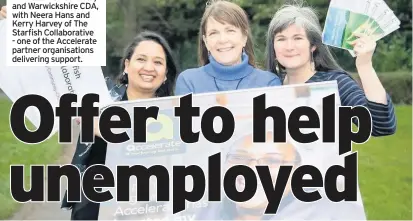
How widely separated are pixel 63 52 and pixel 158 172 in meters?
0.75

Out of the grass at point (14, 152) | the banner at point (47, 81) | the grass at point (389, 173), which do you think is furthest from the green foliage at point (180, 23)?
the grass at point (14, 152)

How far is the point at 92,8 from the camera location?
362 centimetres

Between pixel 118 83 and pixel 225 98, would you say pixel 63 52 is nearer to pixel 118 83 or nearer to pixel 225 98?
pixel 118 83

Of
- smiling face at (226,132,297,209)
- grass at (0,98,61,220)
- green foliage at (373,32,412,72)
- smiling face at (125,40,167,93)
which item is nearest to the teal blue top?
smiling face at (125,40,167,93)

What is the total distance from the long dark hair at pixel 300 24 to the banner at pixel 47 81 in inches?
32.9

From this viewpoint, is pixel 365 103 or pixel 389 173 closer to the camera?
pixel 365 103

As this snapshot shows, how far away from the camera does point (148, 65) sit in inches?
145

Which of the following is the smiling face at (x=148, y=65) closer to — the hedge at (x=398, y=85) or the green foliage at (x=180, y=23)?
the green foliage at (x=180, y=23)

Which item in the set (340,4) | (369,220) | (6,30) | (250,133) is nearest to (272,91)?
(250,133)

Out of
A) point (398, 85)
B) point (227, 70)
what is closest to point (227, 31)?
point (227, 70)

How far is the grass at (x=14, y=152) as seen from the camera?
3.63 meters

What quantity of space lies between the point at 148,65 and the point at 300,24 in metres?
0.78

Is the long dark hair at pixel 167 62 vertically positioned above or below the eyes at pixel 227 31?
below

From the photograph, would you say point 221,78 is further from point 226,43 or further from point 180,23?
point 180,23
